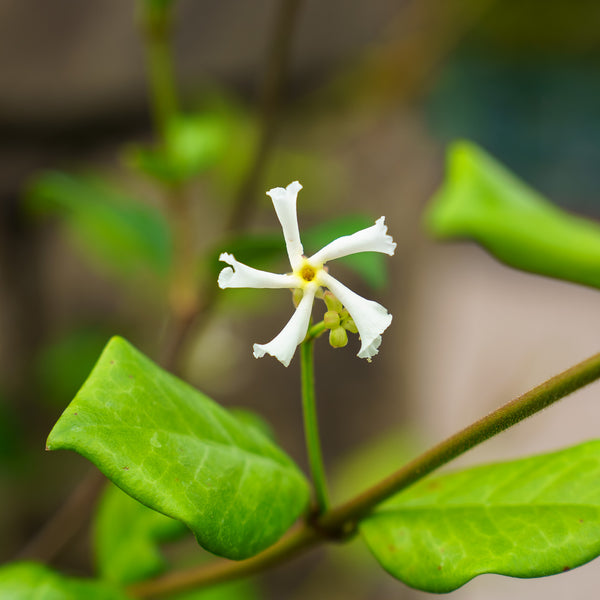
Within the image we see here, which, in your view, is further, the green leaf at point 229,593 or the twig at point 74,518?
the green leaf at point 229,593

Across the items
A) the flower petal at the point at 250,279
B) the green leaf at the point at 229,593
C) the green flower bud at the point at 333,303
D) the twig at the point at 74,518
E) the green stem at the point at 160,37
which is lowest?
the green leaf at the point at 229,593

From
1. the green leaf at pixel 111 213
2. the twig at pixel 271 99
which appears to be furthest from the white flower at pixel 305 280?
the green leaf at pixel 111 213

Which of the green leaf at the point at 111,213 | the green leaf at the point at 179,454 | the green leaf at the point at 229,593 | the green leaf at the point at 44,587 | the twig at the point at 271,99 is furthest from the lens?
the green leaf at the point at 229,593

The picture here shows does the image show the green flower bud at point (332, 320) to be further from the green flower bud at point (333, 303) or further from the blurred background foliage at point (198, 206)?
the blurred background foliage at point (198, 206)

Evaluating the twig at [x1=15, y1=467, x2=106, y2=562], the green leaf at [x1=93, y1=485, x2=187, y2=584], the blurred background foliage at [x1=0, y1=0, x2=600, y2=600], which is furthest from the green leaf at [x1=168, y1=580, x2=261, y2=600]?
the green leaf at [x1=93, y1=485, x2=187, y2=584]

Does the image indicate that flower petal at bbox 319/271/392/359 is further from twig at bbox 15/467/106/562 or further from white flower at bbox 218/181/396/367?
twig at bbox 15/467/106/562

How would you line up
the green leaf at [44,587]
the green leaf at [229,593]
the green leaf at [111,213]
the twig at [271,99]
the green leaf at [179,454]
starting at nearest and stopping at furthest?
1. the green leaf at [179,454]
2. the green leaf at [44,587]
3. the twig at [271,99]
4. the green leaf at [111,213]
5. the green leaf at [229,593]

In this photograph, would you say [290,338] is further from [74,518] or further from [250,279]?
[74,518]
